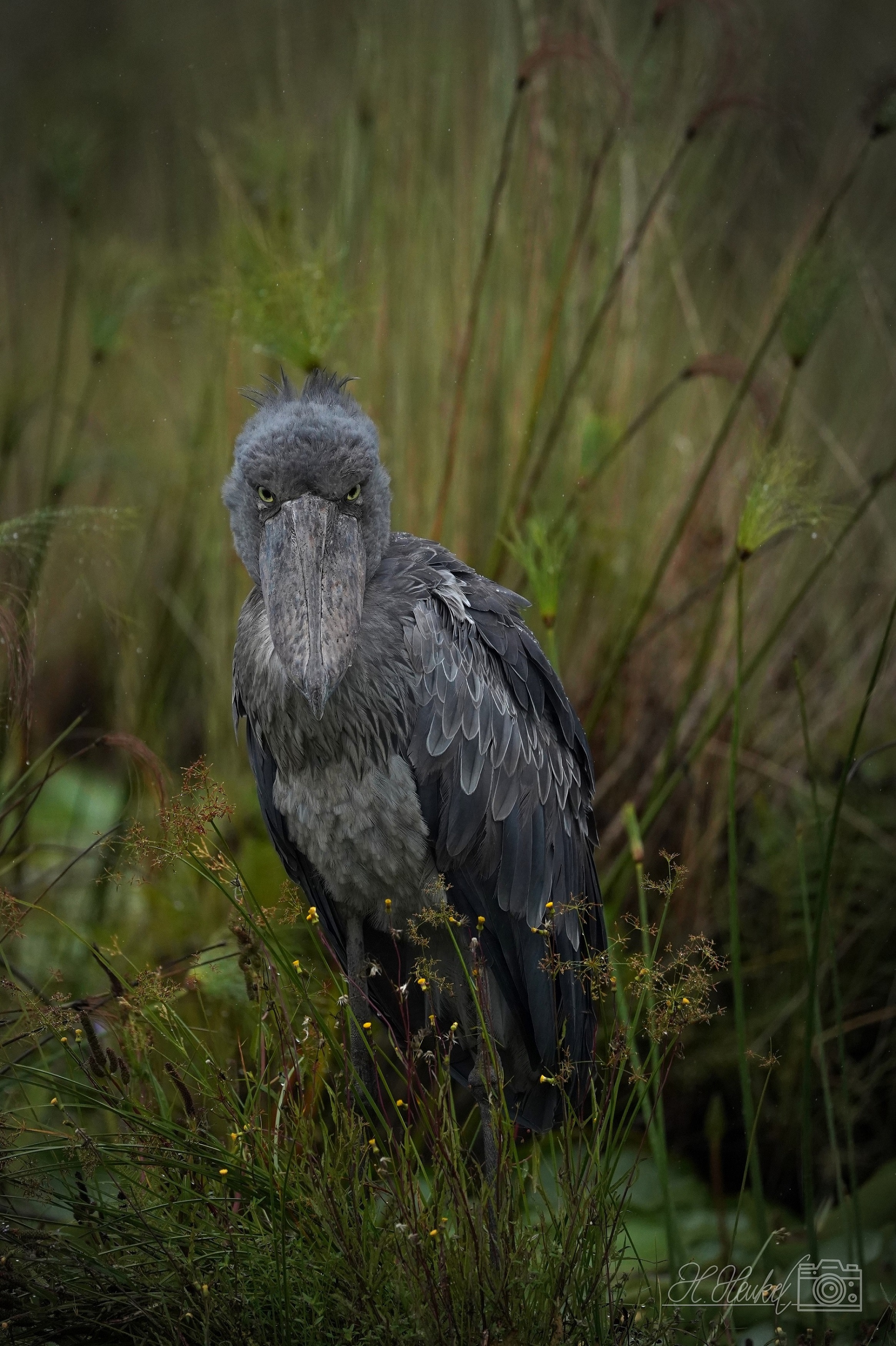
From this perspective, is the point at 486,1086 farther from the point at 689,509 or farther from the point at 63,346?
the point at 63,346

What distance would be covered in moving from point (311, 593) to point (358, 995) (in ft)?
2.32

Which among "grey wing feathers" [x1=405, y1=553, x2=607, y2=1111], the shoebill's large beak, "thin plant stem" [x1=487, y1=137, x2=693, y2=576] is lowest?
"grey wing feathers" [x1=405, y1=553, x2=607, y2=1111]

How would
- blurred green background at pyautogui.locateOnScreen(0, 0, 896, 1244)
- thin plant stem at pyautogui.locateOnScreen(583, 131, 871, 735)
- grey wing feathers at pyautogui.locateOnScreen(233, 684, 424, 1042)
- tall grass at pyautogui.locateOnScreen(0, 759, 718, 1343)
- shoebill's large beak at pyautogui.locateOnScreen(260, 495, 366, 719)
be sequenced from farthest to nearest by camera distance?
1. blurred green background at pyautogui.locateOnScreen(0, 0, 896, 1244)
2. thin plant stem at pyautogui.locateOnScreen(583, 131, 871, 735)
3. grey wing feathers at pyautogui.locateOnScreen(233, 684, 424, 1042)
4. shoebill's large beak at pyautogui.locateOnScreen(260, 495, 366, 719)
5. tall grass at pyautogui.locateOnScreen(0, 759, 718, 1343)

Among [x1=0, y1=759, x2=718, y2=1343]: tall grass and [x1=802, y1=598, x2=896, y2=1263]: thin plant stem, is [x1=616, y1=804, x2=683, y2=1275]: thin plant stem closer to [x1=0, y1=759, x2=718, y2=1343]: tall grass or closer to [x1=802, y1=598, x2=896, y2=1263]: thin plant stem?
[x1=0, y1=759, x2=718, y2=1343]: tall grass

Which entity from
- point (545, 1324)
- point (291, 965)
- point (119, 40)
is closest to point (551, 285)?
point (119, 40)

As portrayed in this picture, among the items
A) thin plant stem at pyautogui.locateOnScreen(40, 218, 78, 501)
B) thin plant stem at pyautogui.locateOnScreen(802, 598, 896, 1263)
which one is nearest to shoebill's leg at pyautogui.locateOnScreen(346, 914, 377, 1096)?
thin plant stem at pyautogui.locateOnScreen(802, 598, 896, 1263)

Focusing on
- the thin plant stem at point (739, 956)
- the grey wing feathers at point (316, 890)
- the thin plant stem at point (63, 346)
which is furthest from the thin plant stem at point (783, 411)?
the thin plant stem at point (63, 346)

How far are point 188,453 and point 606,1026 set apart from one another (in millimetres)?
1842

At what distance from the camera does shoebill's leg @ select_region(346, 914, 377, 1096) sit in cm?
195

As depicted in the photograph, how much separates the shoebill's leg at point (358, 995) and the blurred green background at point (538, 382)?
17.5 inches

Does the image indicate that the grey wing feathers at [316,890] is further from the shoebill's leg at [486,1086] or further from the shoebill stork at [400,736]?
the shoebill's leg at [486,1086]

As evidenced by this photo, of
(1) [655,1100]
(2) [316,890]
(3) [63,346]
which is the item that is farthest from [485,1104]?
(3) [63,346]

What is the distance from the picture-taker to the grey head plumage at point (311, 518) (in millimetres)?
1740

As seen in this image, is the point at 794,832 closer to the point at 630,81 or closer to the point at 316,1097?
the point at 316,1097
